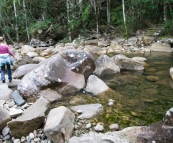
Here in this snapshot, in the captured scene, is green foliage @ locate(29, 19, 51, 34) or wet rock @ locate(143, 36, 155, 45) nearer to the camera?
wet rock @ locate(143, 36, 155, 45)

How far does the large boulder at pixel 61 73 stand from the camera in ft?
16.6

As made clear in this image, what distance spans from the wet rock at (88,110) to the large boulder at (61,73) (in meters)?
1.04

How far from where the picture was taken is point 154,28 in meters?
15.1

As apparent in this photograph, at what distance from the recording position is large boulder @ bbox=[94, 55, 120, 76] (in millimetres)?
6996

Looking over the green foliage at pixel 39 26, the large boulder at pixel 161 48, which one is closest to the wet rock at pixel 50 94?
the large boulder at pixel 161 48

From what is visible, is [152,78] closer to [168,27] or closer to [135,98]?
[135,98]

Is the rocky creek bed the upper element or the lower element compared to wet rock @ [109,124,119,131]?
upper

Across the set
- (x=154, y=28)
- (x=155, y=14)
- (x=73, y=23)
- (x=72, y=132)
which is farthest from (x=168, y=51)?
(x=72, y=132)

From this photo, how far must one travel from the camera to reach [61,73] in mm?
5473

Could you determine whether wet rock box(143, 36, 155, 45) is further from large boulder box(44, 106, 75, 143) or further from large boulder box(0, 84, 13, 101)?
large boulder box(44, 106, 75, 143)

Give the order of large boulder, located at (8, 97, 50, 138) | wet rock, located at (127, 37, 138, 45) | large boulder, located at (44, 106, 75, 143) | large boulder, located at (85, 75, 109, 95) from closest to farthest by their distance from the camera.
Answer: large boulder, located at (44, 106, 75, 143), large boulder, located at (8, 97, 50, 138), large boulder, located at (85, 75, 109, 95), wet rock, located at (127, 37, 138, 45)

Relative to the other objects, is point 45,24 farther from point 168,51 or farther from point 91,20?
point 168,51

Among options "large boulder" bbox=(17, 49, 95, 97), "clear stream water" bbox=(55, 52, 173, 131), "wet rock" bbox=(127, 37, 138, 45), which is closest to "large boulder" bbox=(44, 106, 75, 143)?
"clear stream water" bbox=(55, 52, 173, 131)

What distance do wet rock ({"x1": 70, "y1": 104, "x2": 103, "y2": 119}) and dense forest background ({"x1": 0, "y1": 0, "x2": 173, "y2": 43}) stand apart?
11212 millimetres
